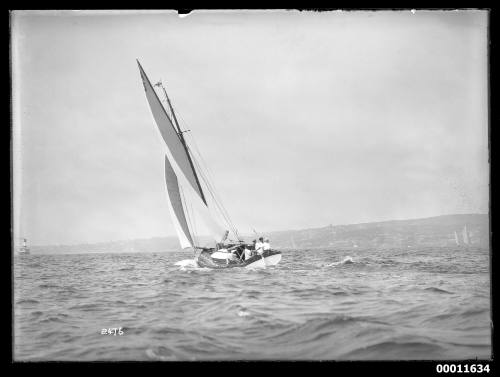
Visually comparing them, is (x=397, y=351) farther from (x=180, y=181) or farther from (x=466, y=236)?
(x=180, y=181)

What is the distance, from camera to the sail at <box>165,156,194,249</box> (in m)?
8.96

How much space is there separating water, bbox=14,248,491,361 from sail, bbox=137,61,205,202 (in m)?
2.51

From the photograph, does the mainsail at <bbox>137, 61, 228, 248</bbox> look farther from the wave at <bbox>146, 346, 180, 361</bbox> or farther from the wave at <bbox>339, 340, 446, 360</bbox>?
the wave at <bbox>339, 340, 446, 360</bbox>

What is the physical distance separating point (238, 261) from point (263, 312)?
17.4 ft

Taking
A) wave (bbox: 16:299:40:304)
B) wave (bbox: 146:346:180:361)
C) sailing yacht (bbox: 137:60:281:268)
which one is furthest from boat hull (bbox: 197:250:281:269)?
wave (bbox: 146:346:180:361)

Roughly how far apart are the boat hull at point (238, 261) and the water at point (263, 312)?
2.96 metres

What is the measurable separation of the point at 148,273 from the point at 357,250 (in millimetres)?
5171

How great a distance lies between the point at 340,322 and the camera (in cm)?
691

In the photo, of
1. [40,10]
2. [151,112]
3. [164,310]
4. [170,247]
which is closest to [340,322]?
[164,310]

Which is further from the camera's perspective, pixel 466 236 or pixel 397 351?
pixel 466 236

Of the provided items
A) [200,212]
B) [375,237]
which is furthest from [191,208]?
[375,237]

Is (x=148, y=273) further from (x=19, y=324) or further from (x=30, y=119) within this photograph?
(x=30, y=119)

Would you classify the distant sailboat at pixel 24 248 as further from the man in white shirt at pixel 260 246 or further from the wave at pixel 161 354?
the man in white shirt at pixel 260 246

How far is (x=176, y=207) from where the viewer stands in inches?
368
